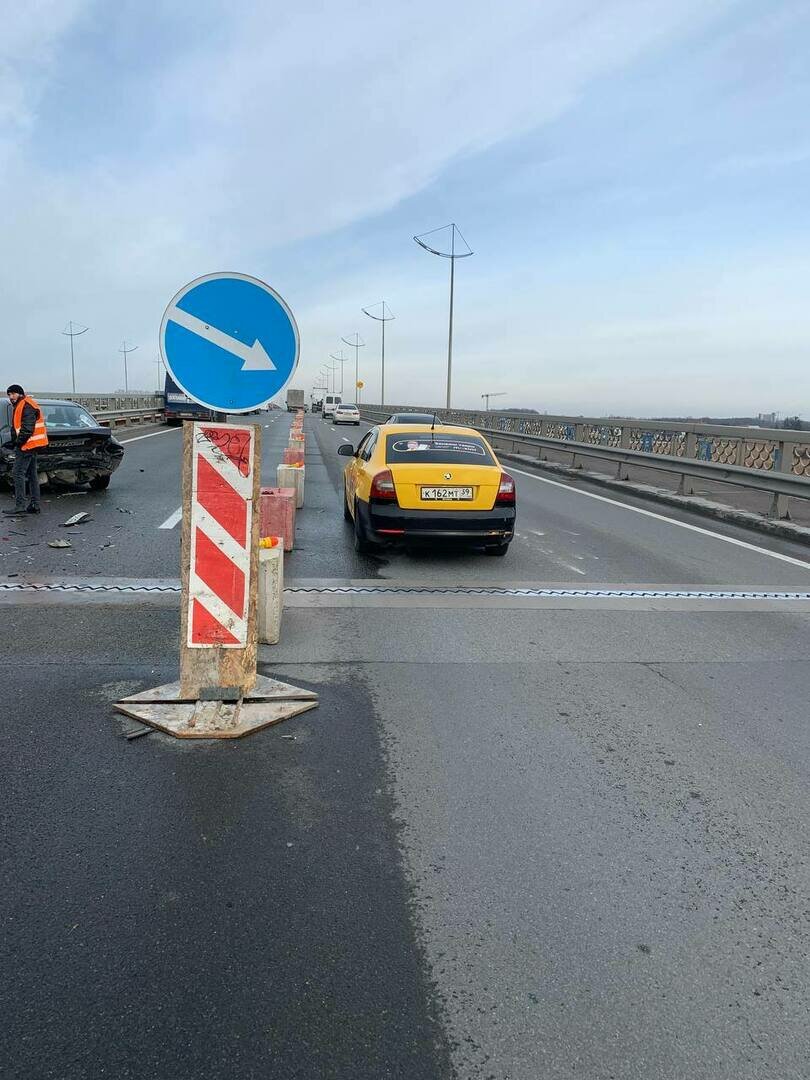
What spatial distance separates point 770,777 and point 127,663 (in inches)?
153

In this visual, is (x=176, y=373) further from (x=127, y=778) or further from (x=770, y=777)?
(x=770, y=777)

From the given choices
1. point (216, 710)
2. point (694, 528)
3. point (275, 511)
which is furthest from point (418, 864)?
point (694, 528)

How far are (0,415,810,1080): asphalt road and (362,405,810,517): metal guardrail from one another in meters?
6.66

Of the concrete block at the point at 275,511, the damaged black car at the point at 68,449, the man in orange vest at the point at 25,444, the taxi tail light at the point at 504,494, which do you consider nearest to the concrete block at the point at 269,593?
the concrete block at the point at 275,511

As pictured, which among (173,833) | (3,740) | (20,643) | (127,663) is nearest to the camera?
(173,833)

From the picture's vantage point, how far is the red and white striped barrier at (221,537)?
14.2 ft

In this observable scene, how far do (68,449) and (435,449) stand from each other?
22.3ft

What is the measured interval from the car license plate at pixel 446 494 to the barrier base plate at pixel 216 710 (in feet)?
13.1

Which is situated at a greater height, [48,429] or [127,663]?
[48,429]

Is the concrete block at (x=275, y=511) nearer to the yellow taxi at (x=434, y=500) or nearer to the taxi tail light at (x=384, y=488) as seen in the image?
the yellow taxi at (x=434, y=500)

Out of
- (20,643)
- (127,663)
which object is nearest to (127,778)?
(127,663)

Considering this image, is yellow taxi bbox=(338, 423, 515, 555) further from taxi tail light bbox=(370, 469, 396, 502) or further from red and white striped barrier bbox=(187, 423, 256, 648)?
red and white striped barrier bbox=(187, 423, 256, 648)

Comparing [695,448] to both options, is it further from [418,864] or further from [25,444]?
[418,864]

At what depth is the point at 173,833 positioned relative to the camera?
315 centimetres
